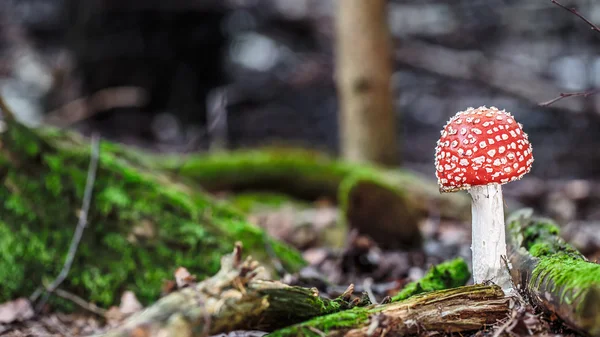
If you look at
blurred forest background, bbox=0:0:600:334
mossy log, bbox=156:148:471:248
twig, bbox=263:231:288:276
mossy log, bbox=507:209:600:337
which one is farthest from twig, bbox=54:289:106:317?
blurred forest background, bbox=0:0:600:334

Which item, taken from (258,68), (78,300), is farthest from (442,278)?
(258,68)

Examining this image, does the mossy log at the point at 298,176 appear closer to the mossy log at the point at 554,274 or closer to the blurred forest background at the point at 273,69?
the mossy log at the point at 554,274

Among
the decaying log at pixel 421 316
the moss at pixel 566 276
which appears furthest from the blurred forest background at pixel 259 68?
the decaying log at pixel 421 316

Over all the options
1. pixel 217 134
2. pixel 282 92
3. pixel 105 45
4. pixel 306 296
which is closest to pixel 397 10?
pixel 282 92

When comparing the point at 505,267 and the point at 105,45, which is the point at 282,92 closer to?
the point at 105,45

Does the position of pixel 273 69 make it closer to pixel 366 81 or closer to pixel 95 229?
pixel 366 81

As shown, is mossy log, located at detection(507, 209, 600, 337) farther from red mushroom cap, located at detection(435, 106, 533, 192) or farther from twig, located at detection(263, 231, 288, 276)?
twig, located at detection(263, 231, 288, 276)
